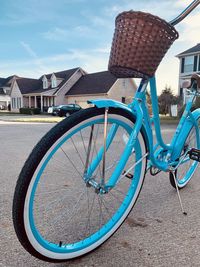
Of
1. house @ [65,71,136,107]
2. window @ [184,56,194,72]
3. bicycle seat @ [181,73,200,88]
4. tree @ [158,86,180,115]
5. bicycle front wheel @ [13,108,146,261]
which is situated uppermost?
window @ [184,56,194,72]

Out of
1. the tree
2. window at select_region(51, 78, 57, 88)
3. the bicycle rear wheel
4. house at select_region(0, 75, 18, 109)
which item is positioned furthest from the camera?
house at select_region(0, 75, 18, 109)

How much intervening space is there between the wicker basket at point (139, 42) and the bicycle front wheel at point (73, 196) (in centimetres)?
28

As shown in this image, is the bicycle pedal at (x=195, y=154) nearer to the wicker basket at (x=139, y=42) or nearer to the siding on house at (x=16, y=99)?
the wicker basket at (x=139, y=42)

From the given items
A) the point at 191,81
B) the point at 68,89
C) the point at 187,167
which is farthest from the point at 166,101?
the point at 191,81

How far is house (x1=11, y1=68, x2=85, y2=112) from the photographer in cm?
2803

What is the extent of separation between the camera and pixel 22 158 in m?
4.22

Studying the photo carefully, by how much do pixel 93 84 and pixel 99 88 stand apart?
161 cm

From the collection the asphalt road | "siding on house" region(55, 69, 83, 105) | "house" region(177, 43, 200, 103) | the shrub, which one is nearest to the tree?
"house" region(177, 43, 200, 103)

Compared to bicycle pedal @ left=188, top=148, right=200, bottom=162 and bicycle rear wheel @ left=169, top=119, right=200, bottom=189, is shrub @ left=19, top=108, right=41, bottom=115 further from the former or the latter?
bicycle pedal @ left=188, top=148, right=200, bottom=162

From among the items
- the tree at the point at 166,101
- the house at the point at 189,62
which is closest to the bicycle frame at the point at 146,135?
the tree at the point at 166,101

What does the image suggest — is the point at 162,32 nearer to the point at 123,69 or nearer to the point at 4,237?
the point at 123,69

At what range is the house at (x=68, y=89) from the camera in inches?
970

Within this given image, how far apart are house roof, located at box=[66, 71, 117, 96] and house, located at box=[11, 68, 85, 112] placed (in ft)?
2.77

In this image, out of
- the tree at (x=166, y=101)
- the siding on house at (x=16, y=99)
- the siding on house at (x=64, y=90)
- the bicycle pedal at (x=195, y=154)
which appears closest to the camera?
the bicycle pedal at (x=195, y=154)
